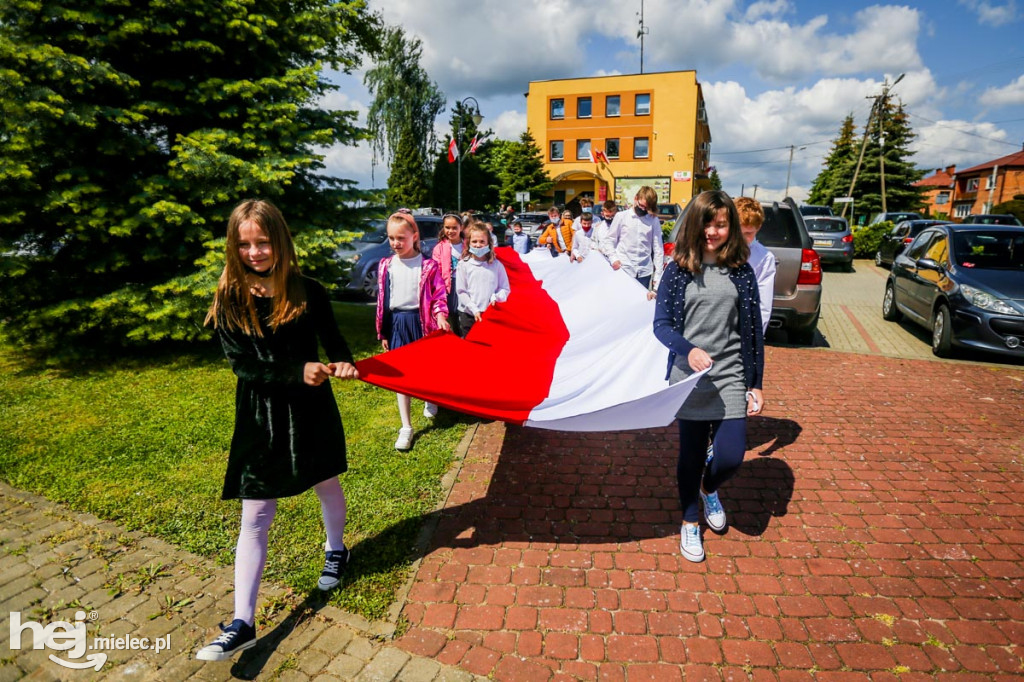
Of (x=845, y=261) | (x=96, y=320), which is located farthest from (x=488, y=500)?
(x=845, y=261)

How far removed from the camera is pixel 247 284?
2.78 meters

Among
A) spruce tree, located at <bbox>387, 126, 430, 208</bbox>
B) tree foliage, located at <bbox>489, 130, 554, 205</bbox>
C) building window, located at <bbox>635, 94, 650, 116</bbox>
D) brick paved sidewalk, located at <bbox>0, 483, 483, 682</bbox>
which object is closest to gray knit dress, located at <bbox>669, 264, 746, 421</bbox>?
brick paved sidewalk, located at <bbox>0, 483, 483, 682</bbox>

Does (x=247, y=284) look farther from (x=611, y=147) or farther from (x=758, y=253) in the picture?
(x=611, y=147)

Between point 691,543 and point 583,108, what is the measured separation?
163 feet

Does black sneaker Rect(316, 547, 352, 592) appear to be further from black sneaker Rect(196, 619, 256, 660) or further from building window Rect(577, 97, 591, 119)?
building window Rect(577, 97, 591, 119)

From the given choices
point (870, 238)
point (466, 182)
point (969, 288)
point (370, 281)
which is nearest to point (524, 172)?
point (466, 182)

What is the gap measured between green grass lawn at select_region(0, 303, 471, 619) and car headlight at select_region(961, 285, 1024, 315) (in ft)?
25.0

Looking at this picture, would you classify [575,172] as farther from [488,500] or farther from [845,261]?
[488,500]

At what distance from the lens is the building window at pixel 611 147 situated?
1881 inches

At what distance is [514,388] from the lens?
373cm

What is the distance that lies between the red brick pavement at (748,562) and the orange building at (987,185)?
186ft

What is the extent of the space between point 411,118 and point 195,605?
47.9 m

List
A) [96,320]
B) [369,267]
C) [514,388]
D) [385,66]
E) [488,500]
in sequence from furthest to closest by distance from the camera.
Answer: [385,66] → [369,267] → [96,320] → [488,500] → [514,388]

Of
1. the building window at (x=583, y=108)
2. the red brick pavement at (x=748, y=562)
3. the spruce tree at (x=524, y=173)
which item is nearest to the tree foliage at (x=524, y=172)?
the spruce tree at (x=524, y=173)
